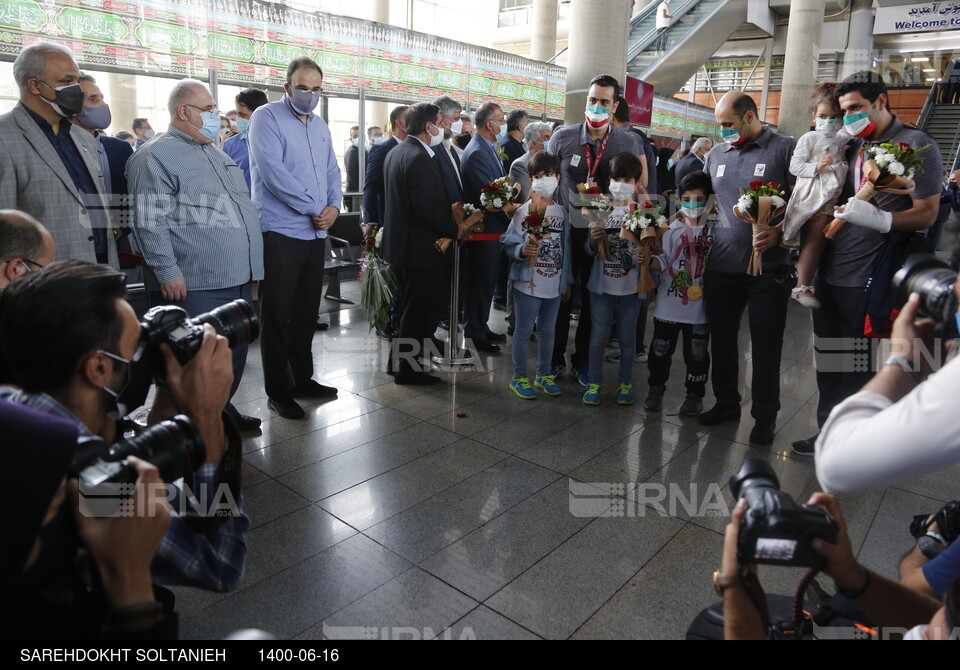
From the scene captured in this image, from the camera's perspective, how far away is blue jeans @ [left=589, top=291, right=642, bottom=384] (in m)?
4.07

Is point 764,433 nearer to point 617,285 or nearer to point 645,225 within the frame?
point 617,285

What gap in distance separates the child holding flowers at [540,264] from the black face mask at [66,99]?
2399mm

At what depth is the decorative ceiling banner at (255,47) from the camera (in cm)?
488

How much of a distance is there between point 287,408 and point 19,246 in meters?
2.04

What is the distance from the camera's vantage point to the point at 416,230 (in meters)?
4.20

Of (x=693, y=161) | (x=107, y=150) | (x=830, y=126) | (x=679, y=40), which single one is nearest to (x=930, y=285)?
(x=830, y=126)

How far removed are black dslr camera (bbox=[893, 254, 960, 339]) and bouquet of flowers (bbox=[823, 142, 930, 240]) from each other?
144cm

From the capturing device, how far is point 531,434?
12.0 feet

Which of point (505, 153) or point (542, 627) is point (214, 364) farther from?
point (505, 153)

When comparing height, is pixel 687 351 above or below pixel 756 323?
below

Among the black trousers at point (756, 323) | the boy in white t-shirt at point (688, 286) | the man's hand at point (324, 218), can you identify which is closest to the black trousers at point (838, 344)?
the black trousers at point (756, 323)

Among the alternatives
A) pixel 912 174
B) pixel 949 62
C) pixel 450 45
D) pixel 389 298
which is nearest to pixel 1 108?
pixel 389 298

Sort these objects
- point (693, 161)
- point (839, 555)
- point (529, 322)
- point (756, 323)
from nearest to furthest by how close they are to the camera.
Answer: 1. point (839, 555)
2. point (756, 323)
3. point (529, 322)
4. point (693, 161)

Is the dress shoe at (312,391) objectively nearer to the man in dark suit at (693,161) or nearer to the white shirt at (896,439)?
the white shirt at (896,439)
